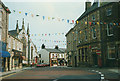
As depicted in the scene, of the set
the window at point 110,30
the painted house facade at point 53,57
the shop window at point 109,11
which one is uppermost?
the shop window at point 109,11

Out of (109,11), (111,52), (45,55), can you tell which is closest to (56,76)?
(111,52)

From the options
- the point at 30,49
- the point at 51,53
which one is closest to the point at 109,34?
the point at 30,49

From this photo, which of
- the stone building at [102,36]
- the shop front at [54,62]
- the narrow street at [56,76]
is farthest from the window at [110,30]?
the shop front at [54,62]

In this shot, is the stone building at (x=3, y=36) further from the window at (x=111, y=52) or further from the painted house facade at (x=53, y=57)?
the painted house facade at (x=53, y=57)

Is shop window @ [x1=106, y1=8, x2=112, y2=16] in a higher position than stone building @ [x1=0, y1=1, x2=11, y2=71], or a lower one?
higher

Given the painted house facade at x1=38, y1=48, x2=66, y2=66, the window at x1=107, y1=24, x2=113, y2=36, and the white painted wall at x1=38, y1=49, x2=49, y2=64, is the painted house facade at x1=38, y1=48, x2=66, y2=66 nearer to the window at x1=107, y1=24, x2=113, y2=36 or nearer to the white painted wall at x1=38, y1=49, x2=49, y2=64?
the white painted wall at x1=38, y1=49, x2=49, y2=64

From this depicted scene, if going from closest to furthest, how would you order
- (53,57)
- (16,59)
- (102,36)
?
(102,36) < (16,59) < (53,57)

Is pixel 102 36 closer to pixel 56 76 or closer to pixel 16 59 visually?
pixel 56 76

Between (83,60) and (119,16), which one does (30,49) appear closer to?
(83,60)

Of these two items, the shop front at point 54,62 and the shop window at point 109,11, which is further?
the shop front at point 54,62

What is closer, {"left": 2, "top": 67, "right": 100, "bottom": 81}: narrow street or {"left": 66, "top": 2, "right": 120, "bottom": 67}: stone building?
{"left": 2, "top": 67, "right": 100, "bottom": 81}: narrow street

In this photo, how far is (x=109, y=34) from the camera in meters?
26.6

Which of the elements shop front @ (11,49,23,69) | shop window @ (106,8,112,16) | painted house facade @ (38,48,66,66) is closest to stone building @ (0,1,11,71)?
shop front @ (11,49,23,69)

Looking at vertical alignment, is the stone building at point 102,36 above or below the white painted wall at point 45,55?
above
